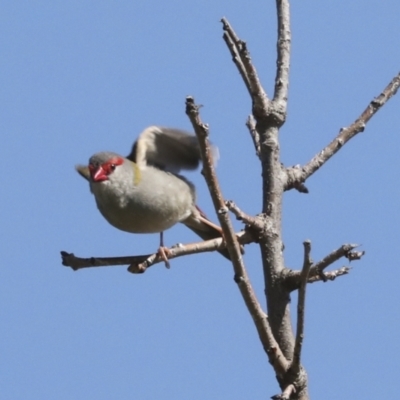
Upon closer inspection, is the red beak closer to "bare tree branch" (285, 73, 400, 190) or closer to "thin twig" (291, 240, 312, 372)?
"bare tree branch" (285, 73, 400, 190)

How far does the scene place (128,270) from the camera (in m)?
3.91

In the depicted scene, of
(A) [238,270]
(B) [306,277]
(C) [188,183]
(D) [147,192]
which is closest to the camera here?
(B) [306,277]

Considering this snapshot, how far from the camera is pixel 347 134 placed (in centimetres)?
399

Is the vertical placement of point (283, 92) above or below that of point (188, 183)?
below

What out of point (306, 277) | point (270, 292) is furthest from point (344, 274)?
point (306, 277)

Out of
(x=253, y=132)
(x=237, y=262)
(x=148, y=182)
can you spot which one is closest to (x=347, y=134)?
(x=253, y=132)

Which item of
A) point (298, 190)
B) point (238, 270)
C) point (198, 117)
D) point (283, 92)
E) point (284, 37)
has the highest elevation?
point (284, 37)

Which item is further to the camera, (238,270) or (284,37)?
(284,37)

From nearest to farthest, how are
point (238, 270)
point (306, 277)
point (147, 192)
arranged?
1. point (306, 277)
2. point (238, 270)
3. point (147, 192)

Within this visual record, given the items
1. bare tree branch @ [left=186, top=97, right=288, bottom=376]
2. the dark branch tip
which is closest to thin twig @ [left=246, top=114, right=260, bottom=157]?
bare tree branch @ [left=186, top=97, right=288, bottom=376]

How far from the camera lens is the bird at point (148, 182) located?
4.85 meters

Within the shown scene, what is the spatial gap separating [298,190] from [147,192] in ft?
4.26

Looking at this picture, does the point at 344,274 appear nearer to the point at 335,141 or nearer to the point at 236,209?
the point at 236,209

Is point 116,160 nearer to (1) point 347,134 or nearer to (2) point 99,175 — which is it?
(2) point 99,175
